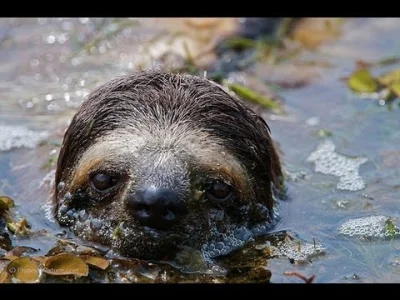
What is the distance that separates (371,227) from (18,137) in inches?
139

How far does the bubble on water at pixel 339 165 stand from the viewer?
823 centimetres

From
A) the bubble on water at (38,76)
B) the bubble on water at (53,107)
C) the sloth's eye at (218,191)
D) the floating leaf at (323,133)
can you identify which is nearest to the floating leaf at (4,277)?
the sloth's eye at (218,191)

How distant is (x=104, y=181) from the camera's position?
247 inches

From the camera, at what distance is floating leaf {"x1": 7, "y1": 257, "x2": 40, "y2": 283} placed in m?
5.65

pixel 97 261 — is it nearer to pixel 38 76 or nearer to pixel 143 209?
pixel 143 209

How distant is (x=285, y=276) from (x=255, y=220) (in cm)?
81

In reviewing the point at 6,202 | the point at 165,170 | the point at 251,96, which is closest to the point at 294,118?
the point at 251,96

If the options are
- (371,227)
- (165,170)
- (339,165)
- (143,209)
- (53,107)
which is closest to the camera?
(143,209)

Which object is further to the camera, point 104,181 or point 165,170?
point 104,181

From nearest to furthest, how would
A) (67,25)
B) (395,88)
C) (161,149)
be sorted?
(161,149), (395,88), (67,25)

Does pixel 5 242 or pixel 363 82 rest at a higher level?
pixel 5 242

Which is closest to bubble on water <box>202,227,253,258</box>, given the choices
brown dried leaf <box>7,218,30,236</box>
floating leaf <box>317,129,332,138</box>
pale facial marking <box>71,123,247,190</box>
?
pale facial marking <box>71,123,247,190</box>

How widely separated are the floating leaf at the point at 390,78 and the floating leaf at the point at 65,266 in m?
5.58
